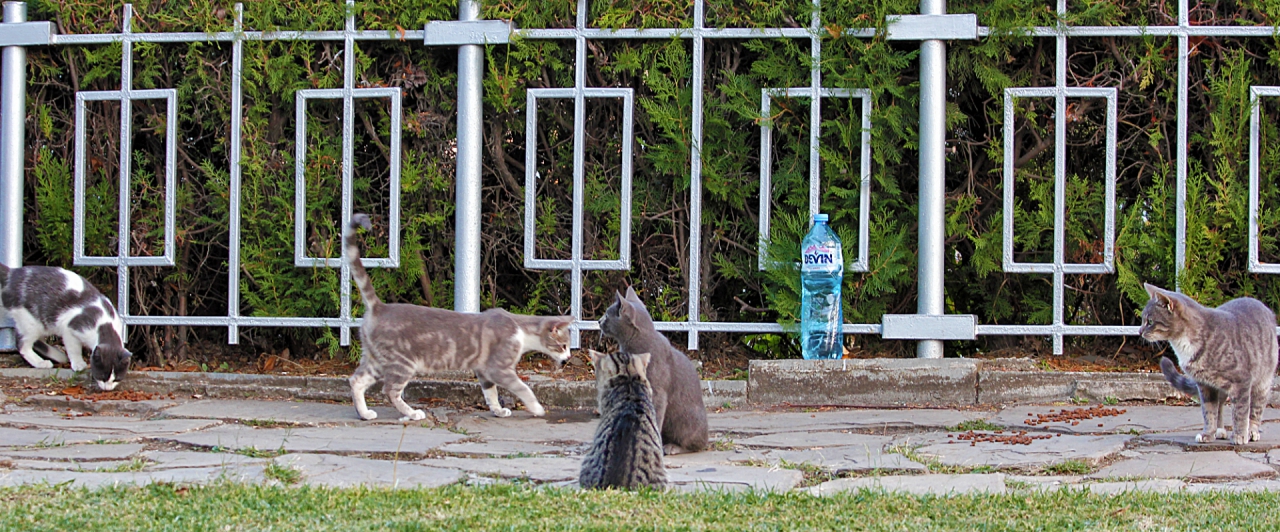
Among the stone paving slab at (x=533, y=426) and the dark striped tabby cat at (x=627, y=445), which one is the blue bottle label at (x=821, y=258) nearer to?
the stone paving slab at (x=533, y=426)

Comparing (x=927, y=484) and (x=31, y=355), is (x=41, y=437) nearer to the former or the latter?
(x=31, y=355)

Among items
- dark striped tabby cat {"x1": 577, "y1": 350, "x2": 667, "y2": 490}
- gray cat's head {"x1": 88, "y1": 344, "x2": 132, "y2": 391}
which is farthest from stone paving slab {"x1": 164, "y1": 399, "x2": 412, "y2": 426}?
dark striped tabby cat {"x1": 577, "y1": 350, "x2": 667, "y2": 490}

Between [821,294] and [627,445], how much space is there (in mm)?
3126

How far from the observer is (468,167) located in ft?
22.2

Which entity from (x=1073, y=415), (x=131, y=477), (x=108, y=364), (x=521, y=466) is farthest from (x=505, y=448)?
(x=108, y=364)

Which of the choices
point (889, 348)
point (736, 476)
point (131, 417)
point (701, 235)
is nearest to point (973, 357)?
point (889, 348)

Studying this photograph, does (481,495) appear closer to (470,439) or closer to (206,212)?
(470,439)

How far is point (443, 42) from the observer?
22.3ft

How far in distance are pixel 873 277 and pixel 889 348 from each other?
1.64 ft

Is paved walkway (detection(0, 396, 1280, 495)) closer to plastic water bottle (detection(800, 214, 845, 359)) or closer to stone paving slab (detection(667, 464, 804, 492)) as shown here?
stone paving slab (detection(667, 464, 804, 492))

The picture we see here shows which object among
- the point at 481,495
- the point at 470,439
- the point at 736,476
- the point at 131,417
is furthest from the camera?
the point at 131,417

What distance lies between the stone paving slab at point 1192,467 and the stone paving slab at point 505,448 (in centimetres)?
206

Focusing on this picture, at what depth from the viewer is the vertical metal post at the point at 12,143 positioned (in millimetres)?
7266

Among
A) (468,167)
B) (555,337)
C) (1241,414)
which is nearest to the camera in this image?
(1241,414)
